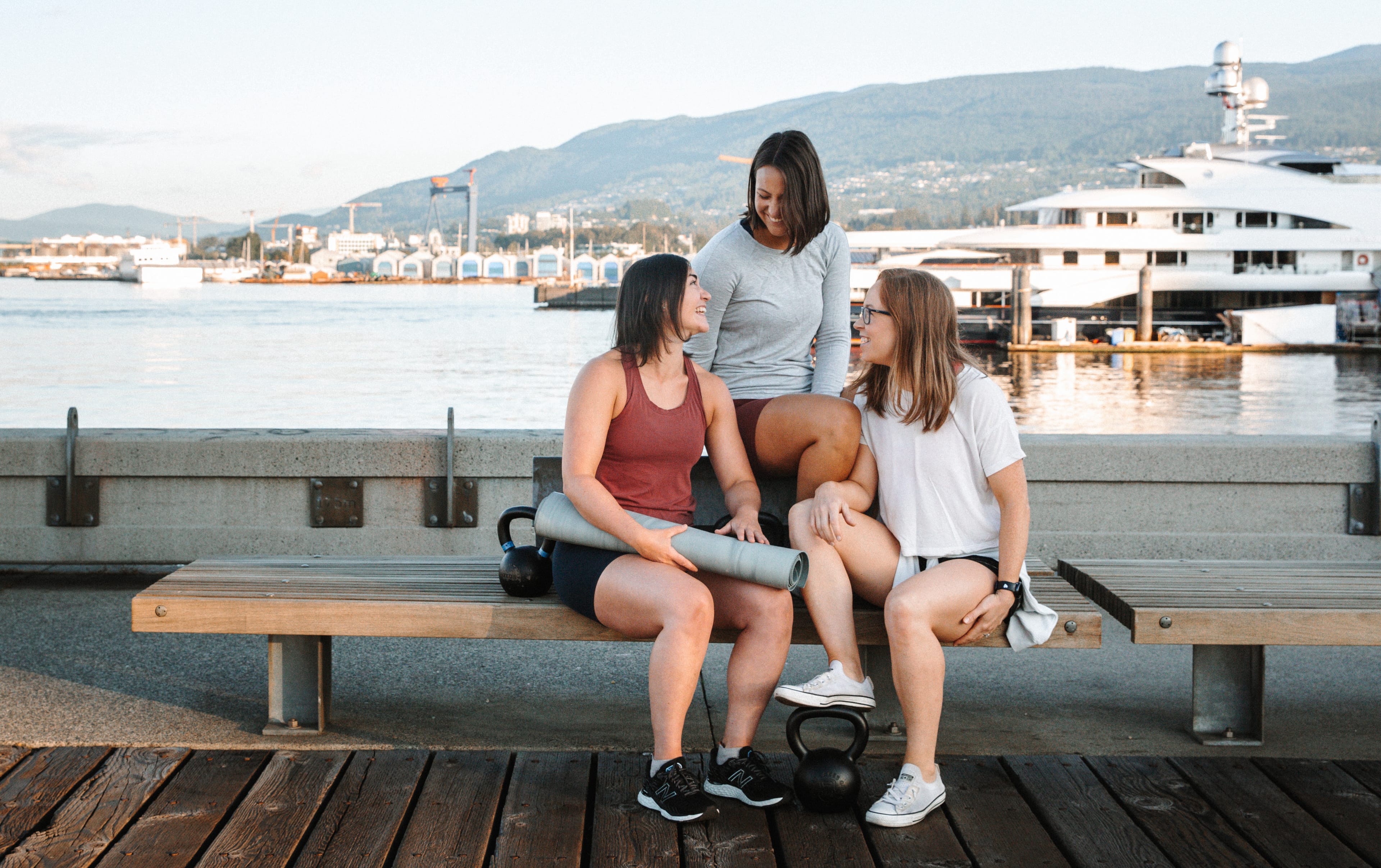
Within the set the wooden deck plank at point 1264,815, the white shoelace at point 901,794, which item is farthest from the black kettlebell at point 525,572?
the wooden deck plank at point 1264,815

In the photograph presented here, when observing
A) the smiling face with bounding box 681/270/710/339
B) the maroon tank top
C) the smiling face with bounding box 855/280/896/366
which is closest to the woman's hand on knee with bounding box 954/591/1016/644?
the smiling face with bounding box 855/280/896/366

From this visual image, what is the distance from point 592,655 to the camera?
4312 mm

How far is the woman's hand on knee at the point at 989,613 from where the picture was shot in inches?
116

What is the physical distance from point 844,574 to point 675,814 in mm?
705

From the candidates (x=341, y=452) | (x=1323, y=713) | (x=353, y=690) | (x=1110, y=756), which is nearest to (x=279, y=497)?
(x=341, y=452)

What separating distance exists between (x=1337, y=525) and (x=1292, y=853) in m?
2.87

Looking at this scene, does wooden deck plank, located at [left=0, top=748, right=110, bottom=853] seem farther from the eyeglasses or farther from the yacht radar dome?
the yacht radar dome

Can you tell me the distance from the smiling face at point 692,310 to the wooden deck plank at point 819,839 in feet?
3.79

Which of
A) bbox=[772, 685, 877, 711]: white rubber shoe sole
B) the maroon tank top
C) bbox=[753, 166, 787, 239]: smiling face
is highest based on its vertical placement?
bbox=[753, 166, 787, 239]: smiling face

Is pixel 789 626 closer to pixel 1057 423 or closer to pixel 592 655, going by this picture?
pixel 592 655

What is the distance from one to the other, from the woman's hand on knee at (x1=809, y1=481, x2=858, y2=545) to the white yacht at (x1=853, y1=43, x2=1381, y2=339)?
4319 centimetres

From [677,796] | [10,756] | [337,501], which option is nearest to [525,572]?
[677,796]

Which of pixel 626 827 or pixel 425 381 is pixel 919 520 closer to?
pixel 626 827

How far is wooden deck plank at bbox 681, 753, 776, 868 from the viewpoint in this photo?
8.48 feet
